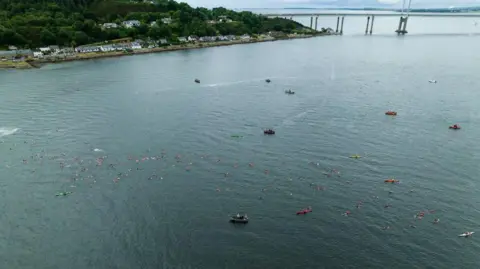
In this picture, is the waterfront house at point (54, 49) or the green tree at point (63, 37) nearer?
the waterfront house at point (54, 49)

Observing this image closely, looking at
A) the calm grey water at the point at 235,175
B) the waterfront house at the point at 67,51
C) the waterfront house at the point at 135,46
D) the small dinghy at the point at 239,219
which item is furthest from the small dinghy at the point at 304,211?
the waterfront house at the point at 135,46

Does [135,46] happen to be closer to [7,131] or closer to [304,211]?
[7,131]

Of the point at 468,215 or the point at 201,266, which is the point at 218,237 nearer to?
the point at 201,266

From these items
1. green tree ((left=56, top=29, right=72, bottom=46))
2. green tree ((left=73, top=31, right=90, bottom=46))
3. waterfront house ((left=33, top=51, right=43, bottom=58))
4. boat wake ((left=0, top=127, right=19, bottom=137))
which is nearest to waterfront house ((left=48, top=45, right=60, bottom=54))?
green tree ((left=56, top=29, right=72, bottom=46))

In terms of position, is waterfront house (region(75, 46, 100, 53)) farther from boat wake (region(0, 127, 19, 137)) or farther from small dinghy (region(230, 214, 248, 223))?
small dinghy (region(230, 214, 248, 223))

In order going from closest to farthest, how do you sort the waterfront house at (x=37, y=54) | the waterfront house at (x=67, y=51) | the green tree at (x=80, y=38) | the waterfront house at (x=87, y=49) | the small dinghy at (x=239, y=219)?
1. the small dinghy at (x=239, y=219)
2. the waterfront house at (x=37, y=54)
3. the waterfront house at (x=67, y=51)
4. the waterfront house at (x=87, y=49)
5. the green tree at (x=80, y=38)

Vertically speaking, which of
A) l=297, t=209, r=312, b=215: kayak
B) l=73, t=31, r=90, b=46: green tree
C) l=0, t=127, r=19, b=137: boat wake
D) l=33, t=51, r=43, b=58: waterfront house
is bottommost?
l=297, t=209, r=312, b=215: kayak

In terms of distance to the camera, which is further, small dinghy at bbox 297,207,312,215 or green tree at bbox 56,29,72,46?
green tree at bbox 56,29,72,46

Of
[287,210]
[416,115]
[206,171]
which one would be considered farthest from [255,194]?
[416,115]

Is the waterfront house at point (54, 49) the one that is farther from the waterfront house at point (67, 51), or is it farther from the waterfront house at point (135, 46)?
the waterfront house at point (135, 46)
